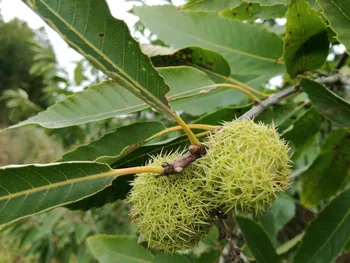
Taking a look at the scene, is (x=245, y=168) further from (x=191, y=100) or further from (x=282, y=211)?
(x=282, y=211)

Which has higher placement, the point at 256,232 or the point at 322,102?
the point at 322,102

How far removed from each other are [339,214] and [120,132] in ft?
Answer: 2.65

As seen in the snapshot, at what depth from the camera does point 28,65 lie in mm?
15102

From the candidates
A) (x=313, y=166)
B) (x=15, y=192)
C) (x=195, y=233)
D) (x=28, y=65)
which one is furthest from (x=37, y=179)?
(x=28, y=65)

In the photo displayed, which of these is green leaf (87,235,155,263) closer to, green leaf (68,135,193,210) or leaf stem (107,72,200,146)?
green leaf (68,135,193,210)

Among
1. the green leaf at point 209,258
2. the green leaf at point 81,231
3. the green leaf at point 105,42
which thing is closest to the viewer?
the green leaf at point 105,42

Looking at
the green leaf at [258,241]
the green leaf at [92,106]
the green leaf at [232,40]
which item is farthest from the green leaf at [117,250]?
the green leaf at [232,40]

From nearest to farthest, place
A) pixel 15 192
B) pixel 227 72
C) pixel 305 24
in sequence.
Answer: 1. pixel 15 192
2. pixel 305 24
3. pixel 227 72

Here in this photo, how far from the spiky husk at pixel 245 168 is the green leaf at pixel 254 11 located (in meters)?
0.60

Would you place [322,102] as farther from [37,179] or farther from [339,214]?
[37,179]

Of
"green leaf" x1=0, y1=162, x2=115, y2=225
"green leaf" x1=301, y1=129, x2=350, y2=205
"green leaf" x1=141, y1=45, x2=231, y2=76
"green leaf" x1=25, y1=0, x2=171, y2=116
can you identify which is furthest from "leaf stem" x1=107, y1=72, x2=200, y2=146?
"green leaf" x1=301, y1=129, x2=350, y2=205

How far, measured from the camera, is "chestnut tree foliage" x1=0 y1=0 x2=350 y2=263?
743mm

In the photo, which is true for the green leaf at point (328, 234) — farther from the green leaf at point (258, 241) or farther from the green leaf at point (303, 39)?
the green leaf at point (303, 39)

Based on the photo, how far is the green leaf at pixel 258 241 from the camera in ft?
4.42
